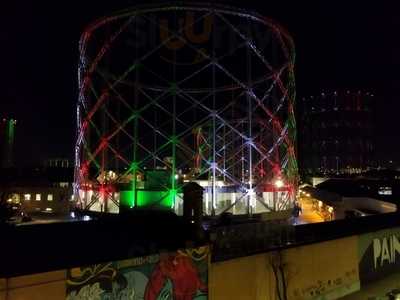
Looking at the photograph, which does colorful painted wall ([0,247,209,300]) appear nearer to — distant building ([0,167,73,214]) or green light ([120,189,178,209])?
green light ([120,189,178,209])

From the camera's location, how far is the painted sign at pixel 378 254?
1055 centimetres

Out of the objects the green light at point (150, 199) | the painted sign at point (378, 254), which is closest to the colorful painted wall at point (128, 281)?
the painted sign at point (378, 254)

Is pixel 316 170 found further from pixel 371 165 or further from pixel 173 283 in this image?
pixel 173 283

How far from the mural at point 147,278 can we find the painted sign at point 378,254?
5.36 meters

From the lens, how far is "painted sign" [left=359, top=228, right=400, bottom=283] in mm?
10547

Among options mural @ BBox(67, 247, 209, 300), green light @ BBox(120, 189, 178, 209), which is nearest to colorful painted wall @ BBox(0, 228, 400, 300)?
mural @ BBox(67, 247, 209, 300)

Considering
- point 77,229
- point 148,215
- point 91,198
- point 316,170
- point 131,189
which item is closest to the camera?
point 77,229

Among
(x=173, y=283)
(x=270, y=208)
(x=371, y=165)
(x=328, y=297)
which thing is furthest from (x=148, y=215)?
(x=371, y=165)

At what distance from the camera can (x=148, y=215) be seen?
8547mm

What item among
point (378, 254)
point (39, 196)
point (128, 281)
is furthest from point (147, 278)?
point (39, 196)

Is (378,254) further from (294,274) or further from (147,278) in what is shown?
(147,278)

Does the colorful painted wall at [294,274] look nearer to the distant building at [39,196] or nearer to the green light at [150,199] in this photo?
the green light at [150,199]

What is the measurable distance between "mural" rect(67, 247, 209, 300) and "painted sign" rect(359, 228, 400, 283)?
536 centimetres

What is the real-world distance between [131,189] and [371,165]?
58.0 metres
